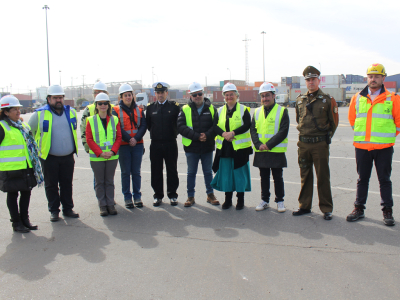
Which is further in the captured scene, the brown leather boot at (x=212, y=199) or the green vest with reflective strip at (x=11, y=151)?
the brown leather boot at (x=212, y=199)

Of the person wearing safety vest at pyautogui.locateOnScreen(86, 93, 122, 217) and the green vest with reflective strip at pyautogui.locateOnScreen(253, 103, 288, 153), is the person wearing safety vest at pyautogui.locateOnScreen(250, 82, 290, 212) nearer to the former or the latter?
the green vest with reflective strip at pyautogui.locateOnScreen(253, 103, 288, 153)

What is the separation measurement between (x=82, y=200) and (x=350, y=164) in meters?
6.51

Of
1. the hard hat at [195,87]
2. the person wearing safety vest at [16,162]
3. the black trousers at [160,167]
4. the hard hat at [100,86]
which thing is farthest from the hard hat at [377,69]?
the person wearing safety vest at [16,162]

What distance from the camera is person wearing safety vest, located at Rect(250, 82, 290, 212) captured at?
205 inches

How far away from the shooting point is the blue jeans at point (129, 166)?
18.8ft

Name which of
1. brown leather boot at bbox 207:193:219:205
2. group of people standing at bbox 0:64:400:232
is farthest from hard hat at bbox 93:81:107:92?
brown leather boot at bbox 207:193:219:205

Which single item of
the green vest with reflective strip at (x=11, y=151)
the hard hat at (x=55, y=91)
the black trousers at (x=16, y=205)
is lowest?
the black trousers at (x=16, y=205)

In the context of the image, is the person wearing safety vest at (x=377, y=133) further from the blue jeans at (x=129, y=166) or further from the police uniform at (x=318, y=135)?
the blue jeans at (x=129, y=166)

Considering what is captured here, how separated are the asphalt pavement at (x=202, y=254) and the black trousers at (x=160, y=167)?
0.27m

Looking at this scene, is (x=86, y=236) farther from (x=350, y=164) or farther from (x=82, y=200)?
(x=350, y=164)

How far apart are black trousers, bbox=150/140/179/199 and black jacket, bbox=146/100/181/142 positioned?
13cm

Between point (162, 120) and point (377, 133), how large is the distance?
339cm

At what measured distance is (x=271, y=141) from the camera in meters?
5.20

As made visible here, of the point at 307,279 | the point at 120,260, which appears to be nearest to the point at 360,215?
the point at 307,279
